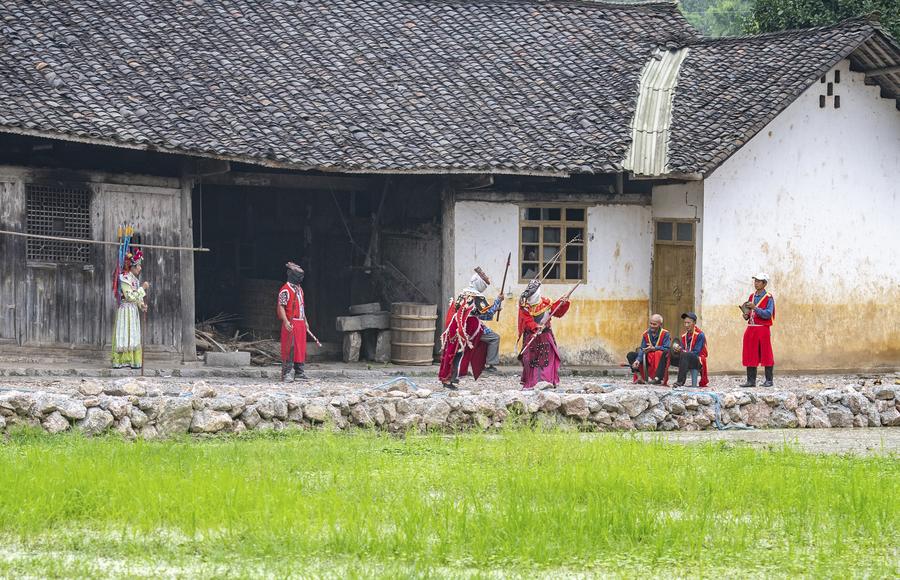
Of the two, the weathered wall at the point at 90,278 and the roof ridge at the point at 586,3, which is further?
the roof ridge at the point at 586,3

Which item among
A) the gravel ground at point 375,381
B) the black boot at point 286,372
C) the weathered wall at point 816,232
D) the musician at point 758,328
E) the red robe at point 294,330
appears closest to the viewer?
the gravel ground at point 375,381

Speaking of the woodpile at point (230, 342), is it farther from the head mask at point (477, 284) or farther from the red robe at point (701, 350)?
the red robe at point (701, 350)

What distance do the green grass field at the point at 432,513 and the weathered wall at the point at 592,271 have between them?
8.78m

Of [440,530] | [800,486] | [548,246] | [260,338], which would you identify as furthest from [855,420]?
[260,338]

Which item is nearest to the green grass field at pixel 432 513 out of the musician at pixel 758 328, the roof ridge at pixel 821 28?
the musician at pixel 758 328

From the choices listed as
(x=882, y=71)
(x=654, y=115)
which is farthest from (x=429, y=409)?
(x=882, y=71)

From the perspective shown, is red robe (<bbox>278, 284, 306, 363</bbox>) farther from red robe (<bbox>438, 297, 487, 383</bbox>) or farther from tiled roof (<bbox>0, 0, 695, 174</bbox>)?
red robe (<bbox>438, 297, 487, 383</bbox>)

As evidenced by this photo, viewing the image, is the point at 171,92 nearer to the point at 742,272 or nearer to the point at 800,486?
the point at 742,272

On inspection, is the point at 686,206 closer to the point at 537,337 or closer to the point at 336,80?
the point at 336,80

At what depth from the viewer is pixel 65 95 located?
1772 centimetres

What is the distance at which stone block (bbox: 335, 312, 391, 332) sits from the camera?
20141 millimetres

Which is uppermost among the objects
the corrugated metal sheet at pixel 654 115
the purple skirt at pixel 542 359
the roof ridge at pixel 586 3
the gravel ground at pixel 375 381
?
the roof ridge at pixel 586 3

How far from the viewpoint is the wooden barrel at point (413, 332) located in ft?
65.5

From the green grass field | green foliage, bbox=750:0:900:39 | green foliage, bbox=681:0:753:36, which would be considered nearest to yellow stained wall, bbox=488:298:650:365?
green foliage, bbox=750:0:900:39
